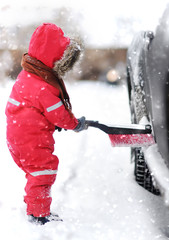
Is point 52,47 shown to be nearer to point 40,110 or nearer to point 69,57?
point 69,57

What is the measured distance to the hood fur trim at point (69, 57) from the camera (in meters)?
2.02

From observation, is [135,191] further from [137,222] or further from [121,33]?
[121,33]

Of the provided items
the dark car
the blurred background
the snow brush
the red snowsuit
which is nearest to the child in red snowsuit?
the red snowsuit

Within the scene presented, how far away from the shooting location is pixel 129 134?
85.9 inches

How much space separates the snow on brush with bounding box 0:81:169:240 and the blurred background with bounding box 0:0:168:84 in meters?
2.23

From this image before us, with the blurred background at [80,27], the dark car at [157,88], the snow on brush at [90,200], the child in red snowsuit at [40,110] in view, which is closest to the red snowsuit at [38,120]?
the child in red snowsuit at [40,110]

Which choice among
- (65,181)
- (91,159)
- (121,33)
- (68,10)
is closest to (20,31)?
(68,10)

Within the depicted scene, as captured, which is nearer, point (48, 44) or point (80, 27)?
point (48, 44)

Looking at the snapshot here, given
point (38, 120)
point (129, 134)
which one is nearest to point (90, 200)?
point (129, 134)

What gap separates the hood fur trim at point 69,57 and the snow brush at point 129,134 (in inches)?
16.4

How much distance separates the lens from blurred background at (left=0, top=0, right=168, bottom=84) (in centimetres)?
524

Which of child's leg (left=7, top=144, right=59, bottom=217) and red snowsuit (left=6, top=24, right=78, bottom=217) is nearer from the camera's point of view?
red snowsuit (left=6, top=24, right=78, bottom=217)

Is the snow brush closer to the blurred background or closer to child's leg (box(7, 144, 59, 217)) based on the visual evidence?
child's leg (box(7, 144, 59, 217))

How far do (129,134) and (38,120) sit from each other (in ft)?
2.15
